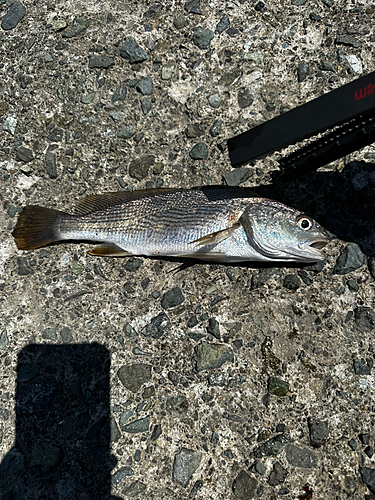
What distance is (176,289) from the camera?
423 cm

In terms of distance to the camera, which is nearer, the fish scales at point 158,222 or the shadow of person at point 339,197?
the fish scales at point 158,222

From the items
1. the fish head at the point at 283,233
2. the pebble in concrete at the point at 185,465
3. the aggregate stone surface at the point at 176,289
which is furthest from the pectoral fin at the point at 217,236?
the pebble in concrete at the point at 185,465

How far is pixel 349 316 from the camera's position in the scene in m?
4.00

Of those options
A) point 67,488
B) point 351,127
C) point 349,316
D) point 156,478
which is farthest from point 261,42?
point 67,488

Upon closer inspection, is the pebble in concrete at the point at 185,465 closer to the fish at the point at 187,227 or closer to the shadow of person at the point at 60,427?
the shadow of person at the point at 60,427

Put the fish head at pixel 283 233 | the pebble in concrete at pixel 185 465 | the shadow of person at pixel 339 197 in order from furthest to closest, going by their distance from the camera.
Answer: the shadow of person at pixel 339 197 → the fish head at pixel 283 233 → the pebble in concrete at pixel 185 465

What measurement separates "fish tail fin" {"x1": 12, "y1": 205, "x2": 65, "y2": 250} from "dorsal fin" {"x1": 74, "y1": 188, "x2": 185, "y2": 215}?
25cm

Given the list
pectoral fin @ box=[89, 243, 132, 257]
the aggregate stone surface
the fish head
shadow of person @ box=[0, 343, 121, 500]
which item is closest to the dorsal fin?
the aggregate stone surface

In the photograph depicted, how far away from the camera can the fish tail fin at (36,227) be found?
427cm

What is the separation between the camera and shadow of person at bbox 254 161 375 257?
13.7 feet

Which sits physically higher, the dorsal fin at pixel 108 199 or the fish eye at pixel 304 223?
the dorsal fin at pixel 108 199

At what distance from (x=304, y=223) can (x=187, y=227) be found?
3.76ft

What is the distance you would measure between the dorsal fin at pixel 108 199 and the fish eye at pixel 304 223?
1.33 metres

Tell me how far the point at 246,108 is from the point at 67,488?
172 inches
